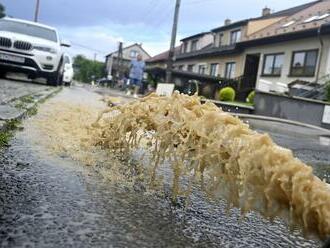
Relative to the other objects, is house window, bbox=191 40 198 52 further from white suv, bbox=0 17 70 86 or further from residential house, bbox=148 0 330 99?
white suv, bbox=0 17 70 86

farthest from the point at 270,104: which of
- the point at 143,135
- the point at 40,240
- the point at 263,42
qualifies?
the point at 40,240

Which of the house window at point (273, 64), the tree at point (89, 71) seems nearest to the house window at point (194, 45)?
the house window at point (273, 64)

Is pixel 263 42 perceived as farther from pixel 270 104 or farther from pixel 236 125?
pixel 236 125

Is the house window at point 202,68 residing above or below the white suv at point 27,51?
above

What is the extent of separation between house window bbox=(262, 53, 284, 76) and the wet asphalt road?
86.8 feet

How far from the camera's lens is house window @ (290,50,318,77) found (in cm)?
2434

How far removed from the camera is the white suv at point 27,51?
13.0m

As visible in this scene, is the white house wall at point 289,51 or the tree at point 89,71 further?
the tree at point 89,71

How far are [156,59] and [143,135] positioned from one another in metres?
59.5

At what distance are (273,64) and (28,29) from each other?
1838 cm

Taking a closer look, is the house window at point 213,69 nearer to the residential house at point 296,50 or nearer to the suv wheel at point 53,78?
the residential house at point 296,50

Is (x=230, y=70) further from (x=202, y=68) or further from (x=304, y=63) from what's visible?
(x=304, y=63)

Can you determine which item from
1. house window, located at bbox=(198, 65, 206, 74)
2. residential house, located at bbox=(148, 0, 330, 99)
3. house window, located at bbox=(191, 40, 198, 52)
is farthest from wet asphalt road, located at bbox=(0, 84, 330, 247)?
house window, located at bbox=(191, 40, 198, 52)

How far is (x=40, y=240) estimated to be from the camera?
1.63 metres
